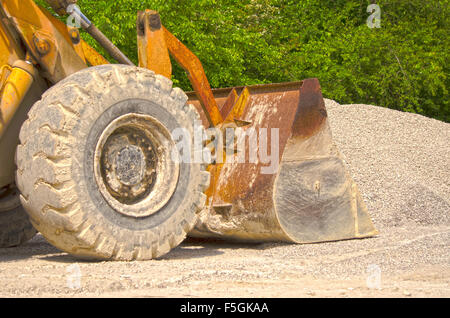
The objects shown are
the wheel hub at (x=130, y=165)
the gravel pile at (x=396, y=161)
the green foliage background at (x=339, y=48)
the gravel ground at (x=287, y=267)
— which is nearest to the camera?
the gravel ground at (x=287, y=267)

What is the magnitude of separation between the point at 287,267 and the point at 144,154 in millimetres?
1381

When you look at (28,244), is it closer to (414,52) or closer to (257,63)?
(257,63)

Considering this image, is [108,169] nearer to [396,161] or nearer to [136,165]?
[136,165]

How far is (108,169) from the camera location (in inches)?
192

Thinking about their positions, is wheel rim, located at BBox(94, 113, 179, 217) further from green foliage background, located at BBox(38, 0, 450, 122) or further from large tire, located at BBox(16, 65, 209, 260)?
green foliage background, located at BBox(38, 0, 450, 122)

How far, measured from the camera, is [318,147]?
21.1 feet

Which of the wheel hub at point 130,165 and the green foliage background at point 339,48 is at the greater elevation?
the green foliage background at point 339,48

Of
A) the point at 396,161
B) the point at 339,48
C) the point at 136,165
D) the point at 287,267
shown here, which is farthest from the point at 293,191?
the point at 339,48

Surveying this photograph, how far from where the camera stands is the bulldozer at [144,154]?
178 inches

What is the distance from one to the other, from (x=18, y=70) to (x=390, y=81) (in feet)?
60.7

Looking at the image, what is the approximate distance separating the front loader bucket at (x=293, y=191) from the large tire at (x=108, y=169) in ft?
3.43

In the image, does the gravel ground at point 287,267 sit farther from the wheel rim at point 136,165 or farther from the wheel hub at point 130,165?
the wheel hub at point 130,165

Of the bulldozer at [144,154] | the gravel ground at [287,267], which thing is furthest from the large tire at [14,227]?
the gravel ground at [287,267]
